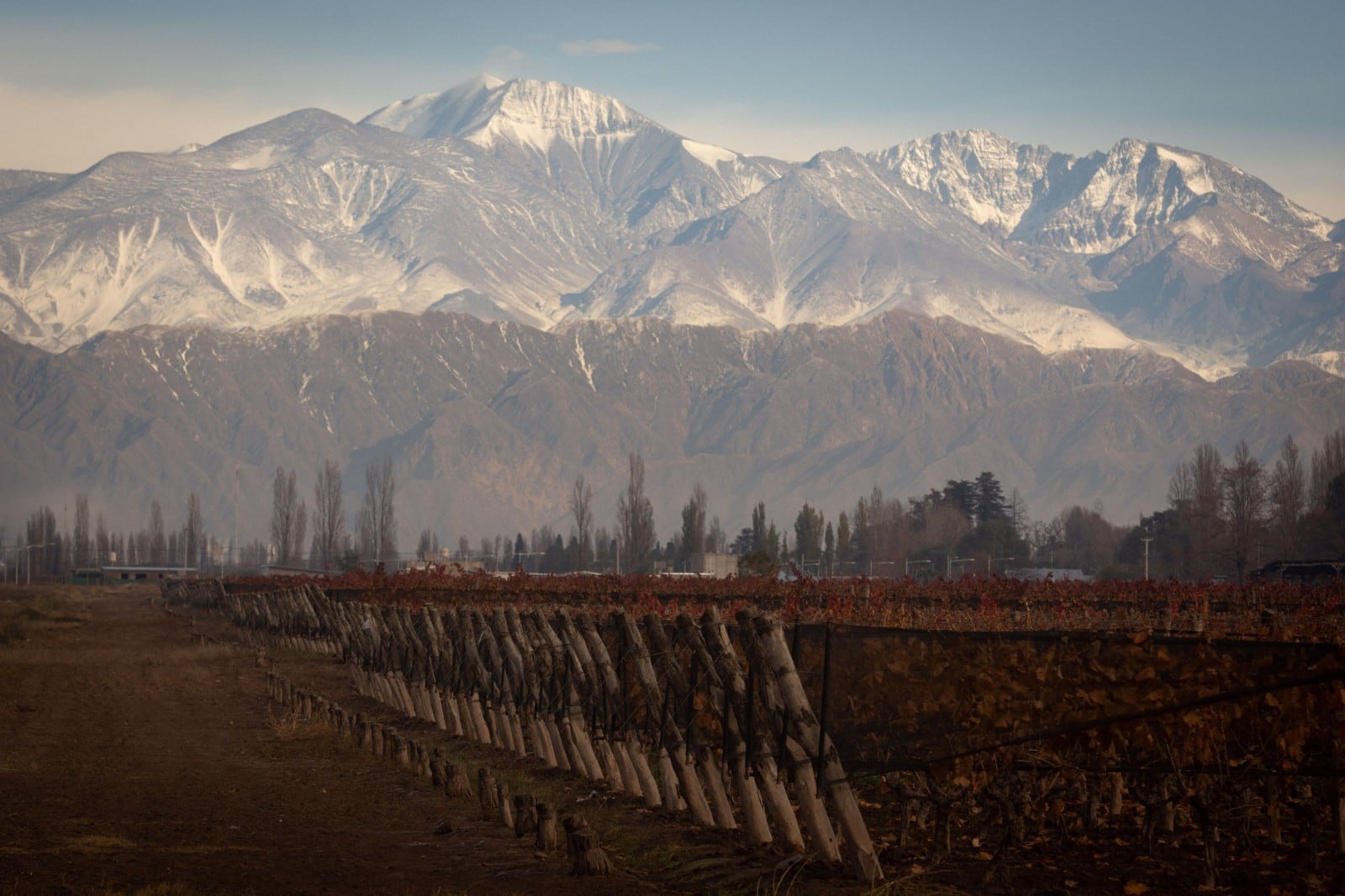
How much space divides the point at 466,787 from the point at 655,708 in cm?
293

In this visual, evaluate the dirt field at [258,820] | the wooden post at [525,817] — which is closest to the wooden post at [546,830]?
the dirt field at [258,820]

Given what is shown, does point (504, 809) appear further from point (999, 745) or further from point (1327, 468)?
point (1327, 468)

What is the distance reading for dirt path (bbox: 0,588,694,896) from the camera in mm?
14273

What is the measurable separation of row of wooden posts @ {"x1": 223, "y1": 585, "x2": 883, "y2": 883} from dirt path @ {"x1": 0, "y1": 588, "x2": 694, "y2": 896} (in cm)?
164

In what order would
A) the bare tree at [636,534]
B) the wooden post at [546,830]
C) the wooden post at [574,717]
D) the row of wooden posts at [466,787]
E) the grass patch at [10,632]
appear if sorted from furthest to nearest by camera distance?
the bare tree at [636,534], the grass patch at [10,632], the wooden post at [574,717], the wooden post at [546,830], the row of wooden posts at [466,787]

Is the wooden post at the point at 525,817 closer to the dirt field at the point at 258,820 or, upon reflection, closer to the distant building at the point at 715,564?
the dirt field at the point at 258,820

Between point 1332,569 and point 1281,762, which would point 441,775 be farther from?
point 1332,569

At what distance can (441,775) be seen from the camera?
1980 cm

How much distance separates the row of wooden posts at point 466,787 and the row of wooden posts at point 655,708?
121 centimetres

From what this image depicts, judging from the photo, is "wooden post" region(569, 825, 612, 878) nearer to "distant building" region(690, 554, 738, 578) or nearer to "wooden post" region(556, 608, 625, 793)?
"wooden post" region(556, 608, 625, 793)

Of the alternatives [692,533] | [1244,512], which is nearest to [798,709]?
[1244,512]

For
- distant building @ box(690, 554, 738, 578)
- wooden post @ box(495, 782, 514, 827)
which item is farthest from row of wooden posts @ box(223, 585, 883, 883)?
distant building @ box(690, 554, 738, 578)

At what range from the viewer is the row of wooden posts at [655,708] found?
46.2 ft

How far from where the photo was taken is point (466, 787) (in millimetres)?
19297
